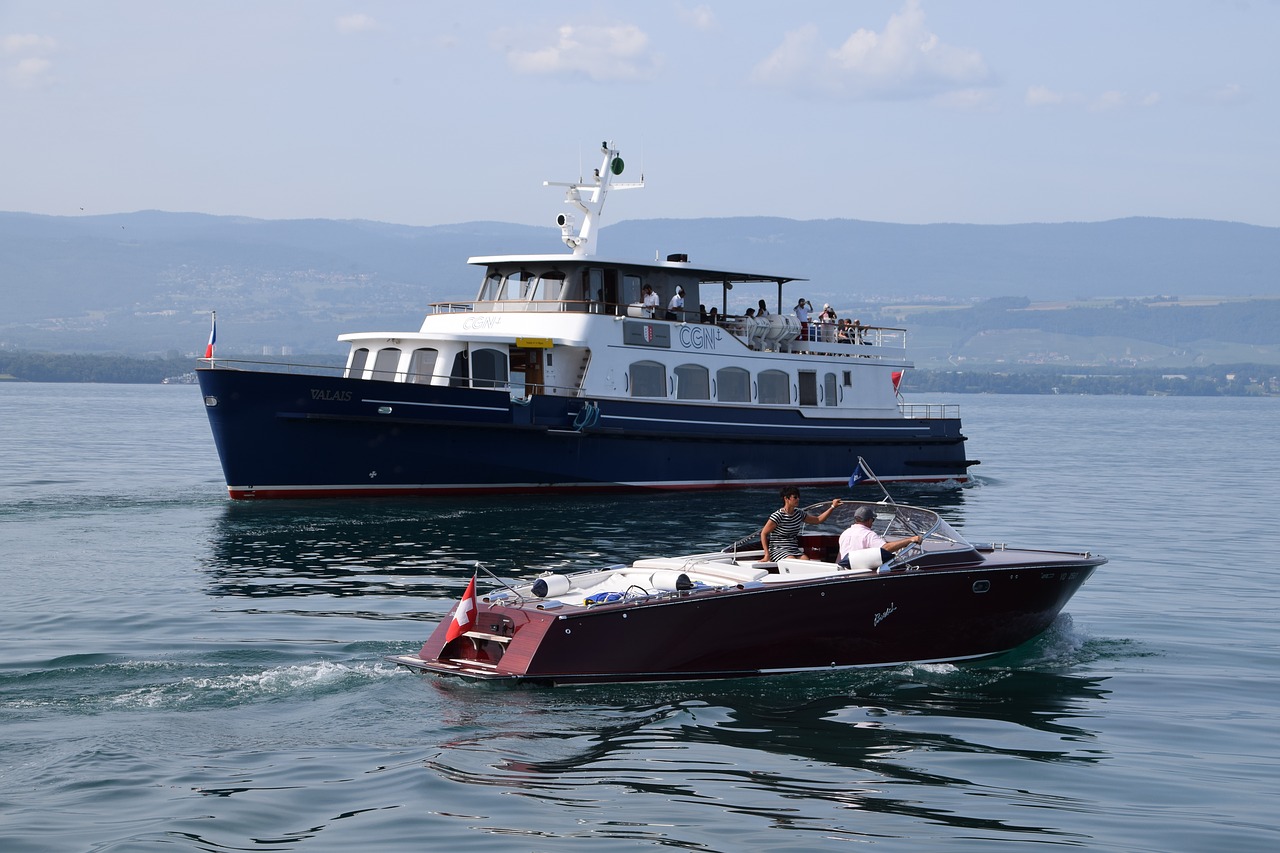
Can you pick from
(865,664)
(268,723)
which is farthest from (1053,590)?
(268,723)

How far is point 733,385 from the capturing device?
3294cm

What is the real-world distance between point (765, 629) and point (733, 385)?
65.3 feet

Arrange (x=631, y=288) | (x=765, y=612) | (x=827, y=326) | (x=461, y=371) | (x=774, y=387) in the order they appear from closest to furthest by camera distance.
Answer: (x=765, y=612) → (x=461, y=371) → (x=631, y=288) → (x=774, y=387) → (x=827, y=326)

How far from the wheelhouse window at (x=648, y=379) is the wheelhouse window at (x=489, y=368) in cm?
319

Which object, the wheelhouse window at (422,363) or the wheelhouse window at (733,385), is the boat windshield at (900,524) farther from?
the wheelhouse window at (733,385)

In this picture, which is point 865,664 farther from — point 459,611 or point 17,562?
point 17,562

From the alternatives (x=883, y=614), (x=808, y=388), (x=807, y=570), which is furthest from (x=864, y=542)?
(x=808, y=388)

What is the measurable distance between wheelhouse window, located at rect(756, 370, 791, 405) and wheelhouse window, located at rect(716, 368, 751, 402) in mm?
448

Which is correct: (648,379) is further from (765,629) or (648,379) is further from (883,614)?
(765,629)

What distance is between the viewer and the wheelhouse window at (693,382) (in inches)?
1257

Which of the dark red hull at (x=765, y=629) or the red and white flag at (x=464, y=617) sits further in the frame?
the red and white flag at (x=464, y=617)

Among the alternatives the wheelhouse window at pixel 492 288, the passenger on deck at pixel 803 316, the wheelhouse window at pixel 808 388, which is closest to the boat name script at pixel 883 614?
the wheelhouse window at pixel 492 288

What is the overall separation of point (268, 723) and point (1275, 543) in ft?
72.8

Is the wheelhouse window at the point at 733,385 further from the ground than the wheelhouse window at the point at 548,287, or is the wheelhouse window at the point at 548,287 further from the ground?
the wheelhouse window at the point at 548,287
